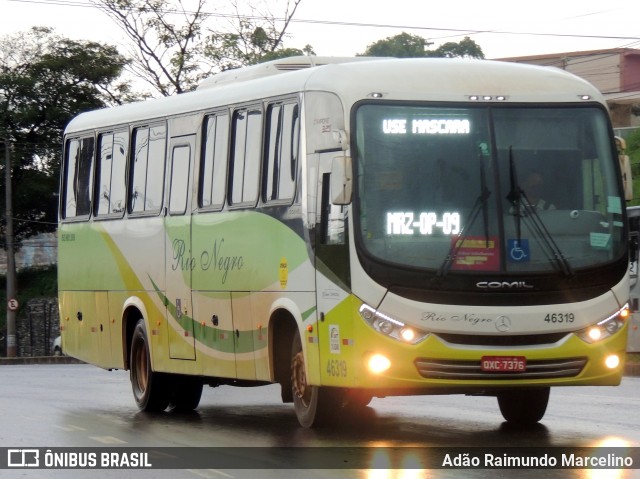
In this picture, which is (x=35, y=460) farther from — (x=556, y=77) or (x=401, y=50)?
(x=401, y=50)

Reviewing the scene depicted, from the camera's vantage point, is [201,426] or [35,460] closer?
[35,460]

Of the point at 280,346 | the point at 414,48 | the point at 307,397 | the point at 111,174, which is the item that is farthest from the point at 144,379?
the point at 414,48

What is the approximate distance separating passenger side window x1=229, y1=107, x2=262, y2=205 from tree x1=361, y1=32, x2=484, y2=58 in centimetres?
7633

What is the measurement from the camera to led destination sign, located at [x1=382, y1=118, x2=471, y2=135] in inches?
503


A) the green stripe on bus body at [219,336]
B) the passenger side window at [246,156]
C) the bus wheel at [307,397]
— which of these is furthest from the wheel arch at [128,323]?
the bus wheel at [307,397]

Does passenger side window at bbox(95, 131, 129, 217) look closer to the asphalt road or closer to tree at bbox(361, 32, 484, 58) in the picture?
the asphalt road

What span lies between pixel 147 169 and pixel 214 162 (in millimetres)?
2053

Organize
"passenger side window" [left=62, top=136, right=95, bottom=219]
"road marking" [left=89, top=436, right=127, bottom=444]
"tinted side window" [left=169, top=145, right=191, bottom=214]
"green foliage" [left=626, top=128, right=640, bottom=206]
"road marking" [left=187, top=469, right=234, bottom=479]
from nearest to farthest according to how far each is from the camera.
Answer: "road marking" [left=187, top=469, right=234, bottom=479], "road marking" [left=89, top=436, right=127, bottom=444], "tinted side window" [left=169, top=145, right=191, bottom=214], "passenger side window" [left=62, top=136, right=95, bottom=219], "green foliage" [left=626, top=128, right=640, bottom=206]

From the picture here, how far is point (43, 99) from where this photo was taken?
2566 inches

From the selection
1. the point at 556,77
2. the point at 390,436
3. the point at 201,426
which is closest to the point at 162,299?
the point at 201,426

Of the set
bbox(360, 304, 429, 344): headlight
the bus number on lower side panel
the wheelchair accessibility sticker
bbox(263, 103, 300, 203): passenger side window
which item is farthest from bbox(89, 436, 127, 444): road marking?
the wheelchair accessibility sticker

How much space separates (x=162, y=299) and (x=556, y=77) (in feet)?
18.2

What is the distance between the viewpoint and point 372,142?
41.8 ft

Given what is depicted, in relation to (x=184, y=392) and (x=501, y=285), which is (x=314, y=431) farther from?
(x=184, y=392)
